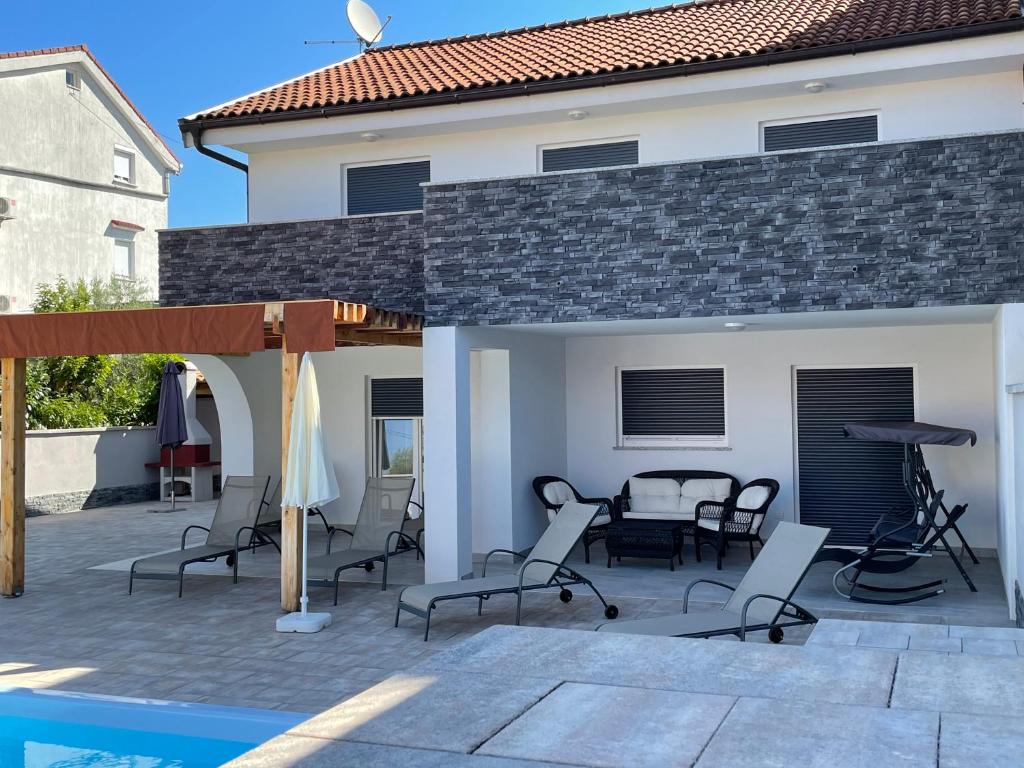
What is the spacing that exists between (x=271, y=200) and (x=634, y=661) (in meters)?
12.1

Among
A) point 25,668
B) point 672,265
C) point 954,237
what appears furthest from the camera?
point 672,265

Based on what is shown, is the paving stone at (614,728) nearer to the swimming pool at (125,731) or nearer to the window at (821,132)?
the swimming pool at (125,731)

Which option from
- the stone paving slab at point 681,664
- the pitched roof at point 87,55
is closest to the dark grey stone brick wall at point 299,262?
the stone paving slab at point 681,664

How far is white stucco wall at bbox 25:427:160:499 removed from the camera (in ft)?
69.3

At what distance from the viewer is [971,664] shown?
540 cm

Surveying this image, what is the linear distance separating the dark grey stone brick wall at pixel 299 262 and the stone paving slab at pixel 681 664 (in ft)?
24.9

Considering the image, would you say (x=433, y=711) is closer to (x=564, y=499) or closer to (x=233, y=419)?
(x=564, y=499)

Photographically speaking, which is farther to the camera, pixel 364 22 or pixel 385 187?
pixel 364 22

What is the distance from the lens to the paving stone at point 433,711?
14.5 feet

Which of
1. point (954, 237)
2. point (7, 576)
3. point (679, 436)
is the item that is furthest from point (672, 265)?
point (7, 576)

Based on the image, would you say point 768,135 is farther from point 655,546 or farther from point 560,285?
point 655,546

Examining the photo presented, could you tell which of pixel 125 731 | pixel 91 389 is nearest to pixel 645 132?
pixel 125 731

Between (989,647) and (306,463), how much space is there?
20.4 ft

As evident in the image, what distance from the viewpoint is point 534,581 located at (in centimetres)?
1012
